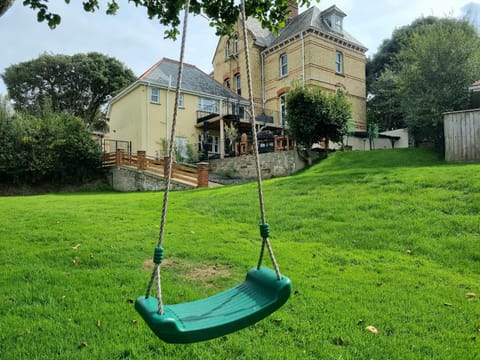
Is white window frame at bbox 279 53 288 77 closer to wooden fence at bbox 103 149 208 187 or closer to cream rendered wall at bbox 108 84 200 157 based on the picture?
cream rendered wall at bbox 108 84 200 157

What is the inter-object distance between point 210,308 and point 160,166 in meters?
15.3

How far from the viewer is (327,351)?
2609mm

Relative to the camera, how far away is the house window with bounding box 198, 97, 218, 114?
22.9 metres

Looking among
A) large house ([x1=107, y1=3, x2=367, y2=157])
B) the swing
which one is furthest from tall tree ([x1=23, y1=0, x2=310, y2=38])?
large house ([x1=107, y1=3, x2=367, y2=157])

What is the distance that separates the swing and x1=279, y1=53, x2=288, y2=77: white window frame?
23.0 meters

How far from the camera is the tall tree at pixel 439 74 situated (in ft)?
51.4

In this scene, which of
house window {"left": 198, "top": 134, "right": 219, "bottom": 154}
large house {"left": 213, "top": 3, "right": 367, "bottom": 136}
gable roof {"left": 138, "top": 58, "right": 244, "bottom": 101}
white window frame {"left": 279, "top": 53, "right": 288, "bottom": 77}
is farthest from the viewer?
white window frame {"left": 279, "top": 53, "right": 288, "bottom": 77}

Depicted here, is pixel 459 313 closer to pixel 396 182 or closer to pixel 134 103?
pixel 396 182

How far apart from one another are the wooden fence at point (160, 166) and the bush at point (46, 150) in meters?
1.27

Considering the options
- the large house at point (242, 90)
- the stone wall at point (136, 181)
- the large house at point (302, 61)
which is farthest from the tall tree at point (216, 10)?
the large house at point (302, 61)

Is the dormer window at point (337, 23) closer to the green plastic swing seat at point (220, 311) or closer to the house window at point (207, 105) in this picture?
the house window at point (207, 105)

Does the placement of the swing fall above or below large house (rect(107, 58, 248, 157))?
below

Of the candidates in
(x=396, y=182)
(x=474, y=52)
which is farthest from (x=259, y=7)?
(x=474, y=52)

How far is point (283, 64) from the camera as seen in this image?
79.0 feet
